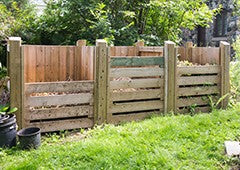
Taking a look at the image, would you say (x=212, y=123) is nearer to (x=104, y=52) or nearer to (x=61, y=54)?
(x=104, y=52)

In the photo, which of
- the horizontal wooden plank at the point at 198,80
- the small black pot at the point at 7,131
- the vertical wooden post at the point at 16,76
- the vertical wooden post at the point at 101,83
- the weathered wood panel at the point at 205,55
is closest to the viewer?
the small black pot at the point at 7,131

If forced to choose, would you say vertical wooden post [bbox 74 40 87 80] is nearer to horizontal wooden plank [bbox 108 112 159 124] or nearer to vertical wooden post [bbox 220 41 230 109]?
horizontal wooden plank [bbox 108 112 159 124]

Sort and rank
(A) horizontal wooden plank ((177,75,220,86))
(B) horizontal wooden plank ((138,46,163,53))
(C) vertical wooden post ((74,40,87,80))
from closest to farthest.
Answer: (C) vertical wooden post ((74,40,87,80)), (A) horizontal wooden plank ((177,75,220,86)), (B) horizontal wooden plank ((138,46,163,53))

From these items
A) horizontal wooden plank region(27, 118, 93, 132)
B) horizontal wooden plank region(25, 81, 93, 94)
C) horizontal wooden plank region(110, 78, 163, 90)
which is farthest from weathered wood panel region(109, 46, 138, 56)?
horizontal wooden plank region(27, 118, 93, 132)

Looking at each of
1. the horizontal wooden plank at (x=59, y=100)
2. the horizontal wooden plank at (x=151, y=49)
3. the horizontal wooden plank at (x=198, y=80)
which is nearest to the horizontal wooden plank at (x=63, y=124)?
the horizontal wooden plank at (x=59, y=100)

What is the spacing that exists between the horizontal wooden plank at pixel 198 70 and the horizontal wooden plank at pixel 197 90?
0.26 m

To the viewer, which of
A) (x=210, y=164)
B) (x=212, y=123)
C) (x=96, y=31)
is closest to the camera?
(x=210, y=164)

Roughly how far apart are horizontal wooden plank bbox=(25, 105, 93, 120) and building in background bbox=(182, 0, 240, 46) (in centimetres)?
831

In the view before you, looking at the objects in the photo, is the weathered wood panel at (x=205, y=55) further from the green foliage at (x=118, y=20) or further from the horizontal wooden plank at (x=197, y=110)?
the green foliage at (x=118, y=20)

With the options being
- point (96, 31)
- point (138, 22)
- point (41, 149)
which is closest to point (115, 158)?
point (41, 149)

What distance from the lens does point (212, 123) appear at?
3.79 m

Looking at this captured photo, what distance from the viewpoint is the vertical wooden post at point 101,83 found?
3.86 m

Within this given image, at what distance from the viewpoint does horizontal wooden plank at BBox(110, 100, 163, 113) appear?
4.02 m

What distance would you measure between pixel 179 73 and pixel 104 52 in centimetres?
134
